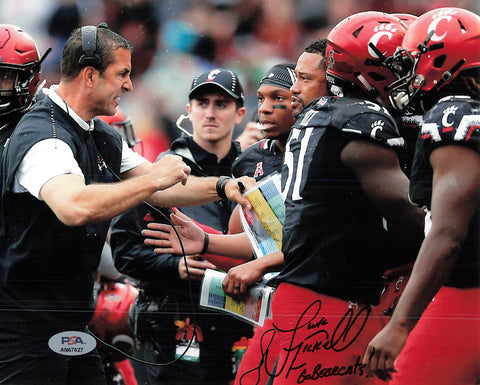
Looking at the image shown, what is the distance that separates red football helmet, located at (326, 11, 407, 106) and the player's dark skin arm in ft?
1.65

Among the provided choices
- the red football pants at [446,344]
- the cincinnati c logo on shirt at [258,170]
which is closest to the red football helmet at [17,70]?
the cincinnati c logo on shirt at [258,170]

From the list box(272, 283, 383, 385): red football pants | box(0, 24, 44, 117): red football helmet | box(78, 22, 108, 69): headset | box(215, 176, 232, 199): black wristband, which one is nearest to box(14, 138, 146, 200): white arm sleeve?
box(78, 22, 108, 69): headset

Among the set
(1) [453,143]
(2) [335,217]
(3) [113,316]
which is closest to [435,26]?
(1) [453,143]

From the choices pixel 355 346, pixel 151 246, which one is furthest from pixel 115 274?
pixel 355 346

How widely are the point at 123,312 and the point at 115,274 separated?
A: 1.19ft

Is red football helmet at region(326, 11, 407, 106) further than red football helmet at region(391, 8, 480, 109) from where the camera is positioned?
Yes

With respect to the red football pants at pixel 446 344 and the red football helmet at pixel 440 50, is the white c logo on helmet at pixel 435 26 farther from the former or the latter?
the red football pants at pixel 446 344

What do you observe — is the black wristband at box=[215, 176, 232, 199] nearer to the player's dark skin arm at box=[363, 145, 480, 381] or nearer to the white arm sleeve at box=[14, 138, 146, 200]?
the white arm sleeve at box=[14, 138, 146, 200]

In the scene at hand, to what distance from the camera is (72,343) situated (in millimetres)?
2531

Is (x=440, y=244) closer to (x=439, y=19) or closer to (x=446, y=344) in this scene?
(x=446, y=344)

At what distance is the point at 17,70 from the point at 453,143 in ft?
5.72

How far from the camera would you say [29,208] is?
2.44m

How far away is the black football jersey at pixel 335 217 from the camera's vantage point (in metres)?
2.05

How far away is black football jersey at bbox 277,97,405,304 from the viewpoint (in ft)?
6.72
